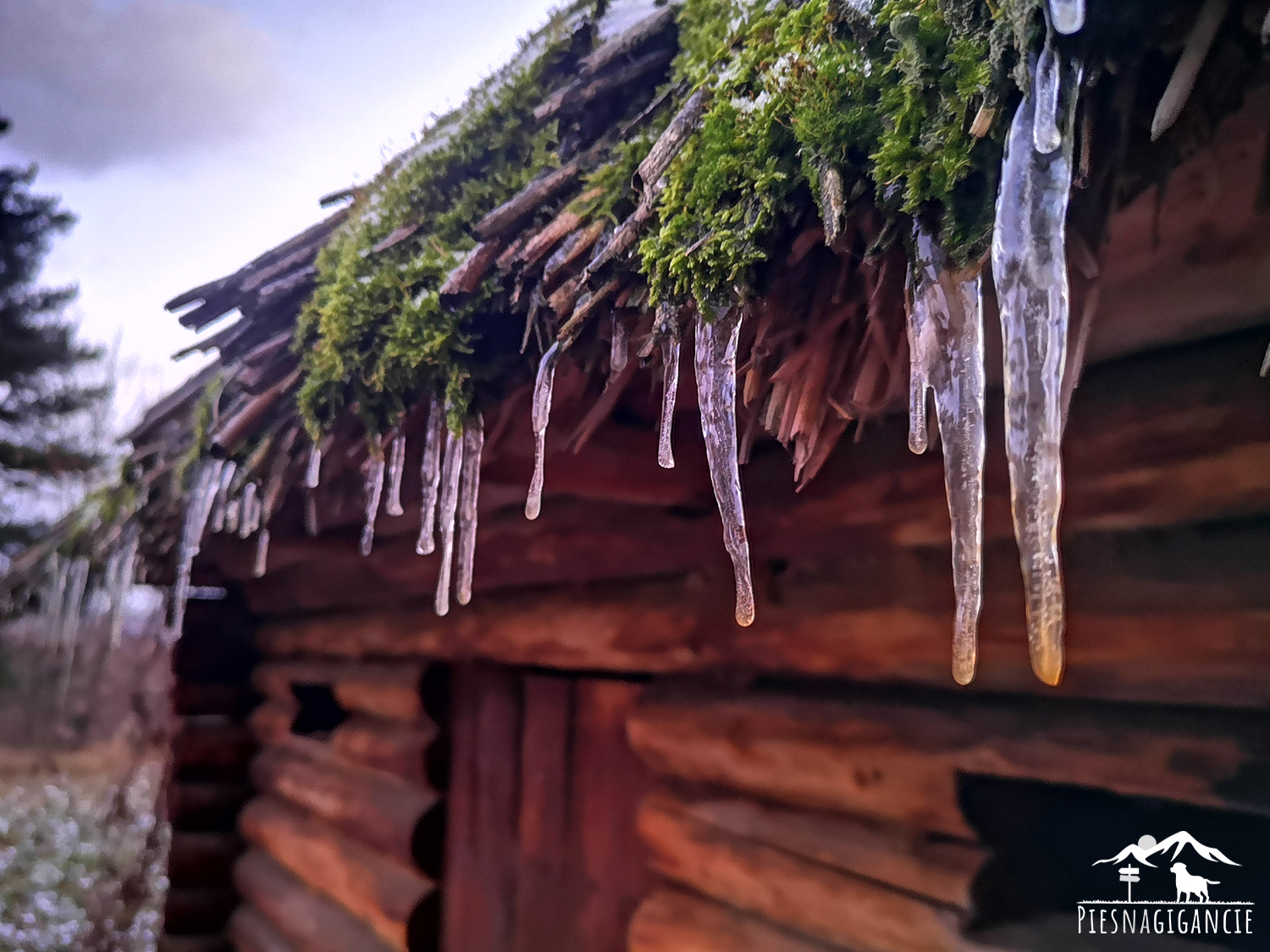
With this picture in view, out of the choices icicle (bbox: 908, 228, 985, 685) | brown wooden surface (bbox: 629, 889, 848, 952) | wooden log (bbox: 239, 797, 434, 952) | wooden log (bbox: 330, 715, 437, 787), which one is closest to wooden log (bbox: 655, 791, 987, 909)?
brown wooden surface (bbox: 629, 889, 848, 952)

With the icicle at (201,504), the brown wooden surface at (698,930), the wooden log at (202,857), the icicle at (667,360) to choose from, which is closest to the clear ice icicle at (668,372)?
the icicle at (667,360)

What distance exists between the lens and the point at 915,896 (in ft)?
4.07

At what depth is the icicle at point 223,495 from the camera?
7.40ft

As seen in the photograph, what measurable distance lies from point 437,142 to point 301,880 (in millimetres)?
2876

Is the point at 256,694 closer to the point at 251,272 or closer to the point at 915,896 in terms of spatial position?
the point at 251,272

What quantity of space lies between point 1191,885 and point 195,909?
408cm

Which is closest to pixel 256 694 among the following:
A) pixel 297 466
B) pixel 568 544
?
pixel 297 466

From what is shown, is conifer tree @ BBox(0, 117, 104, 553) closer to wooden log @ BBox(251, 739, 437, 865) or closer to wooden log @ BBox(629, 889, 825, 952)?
wooden log @ BBox(251, 739, 437, 865)

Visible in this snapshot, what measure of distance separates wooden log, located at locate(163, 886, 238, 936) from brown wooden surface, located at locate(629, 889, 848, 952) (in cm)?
294

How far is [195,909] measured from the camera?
Answer: 143 inches

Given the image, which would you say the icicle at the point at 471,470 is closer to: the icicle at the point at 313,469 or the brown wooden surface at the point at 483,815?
the icicle at the point at 313,469

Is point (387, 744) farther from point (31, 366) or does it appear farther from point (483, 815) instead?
point (31, 366)

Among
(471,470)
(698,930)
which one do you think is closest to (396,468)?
(471,470)

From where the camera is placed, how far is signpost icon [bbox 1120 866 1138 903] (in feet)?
3.37
